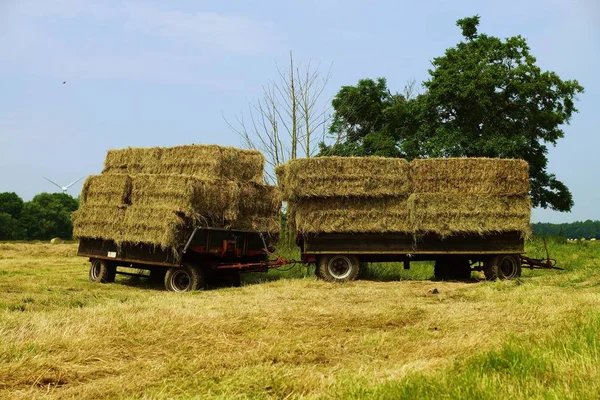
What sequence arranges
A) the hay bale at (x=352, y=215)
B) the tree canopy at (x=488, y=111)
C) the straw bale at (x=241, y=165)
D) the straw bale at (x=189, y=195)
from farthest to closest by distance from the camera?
the tree canopy at (x=488, y=111) < the hay bale at (x=352, y=215) < the straw bale at (x=241, y=165) < the straw bale at (x=189, y=195)

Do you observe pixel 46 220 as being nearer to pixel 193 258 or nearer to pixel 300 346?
pixel 193 258

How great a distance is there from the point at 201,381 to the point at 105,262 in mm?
10649

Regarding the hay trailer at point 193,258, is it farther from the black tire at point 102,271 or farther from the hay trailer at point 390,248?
the hay trailer at point 390,248

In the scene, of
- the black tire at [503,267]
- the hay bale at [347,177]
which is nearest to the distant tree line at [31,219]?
the hay bale at [347,177]

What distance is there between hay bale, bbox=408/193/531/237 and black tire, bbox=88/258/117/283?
7.15 m

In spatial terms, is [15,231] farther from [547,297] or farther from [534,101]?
[547,297]

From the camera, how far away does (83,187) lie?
15227mm

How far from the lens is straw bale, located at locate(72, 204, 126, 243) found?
46.3 ft

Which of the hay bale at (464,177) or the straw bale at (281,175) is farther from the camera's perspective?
the straw bale at (281,175)

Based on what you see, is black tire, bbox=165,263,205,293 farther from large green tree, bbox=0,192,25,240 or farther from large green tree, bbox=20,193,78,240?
large green tree, bbox=0,192,25,240

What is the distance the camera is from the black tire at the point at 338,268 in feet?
50.1

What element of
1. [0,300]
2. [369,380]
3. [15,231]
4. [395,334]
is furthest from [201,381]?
[15,231]

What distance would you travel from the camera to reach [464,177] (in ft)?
50.7

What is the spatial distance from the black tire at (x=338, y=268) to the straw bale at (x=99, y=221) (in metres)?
4.78
